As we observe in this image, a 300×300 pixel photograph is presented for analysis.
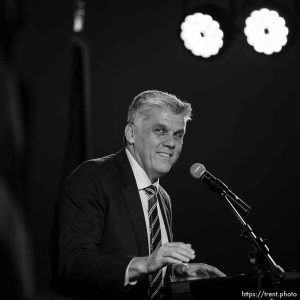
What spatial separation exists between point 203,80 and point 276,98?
2.43 ft

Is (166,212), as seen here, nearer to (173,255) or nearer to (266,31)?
(173,255)

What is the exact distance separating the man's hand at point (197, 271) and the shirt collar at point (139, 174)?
1.59ft

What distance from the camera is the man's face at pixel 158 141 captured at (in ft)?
8.45

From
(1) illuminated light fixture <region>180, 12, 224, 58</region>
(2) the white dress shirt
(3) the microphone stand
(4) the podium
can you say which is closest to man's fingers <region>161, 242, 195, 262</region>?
(4) the podium

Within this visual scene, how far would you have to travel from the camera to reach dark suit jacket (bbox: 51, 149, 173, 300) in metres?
1.95

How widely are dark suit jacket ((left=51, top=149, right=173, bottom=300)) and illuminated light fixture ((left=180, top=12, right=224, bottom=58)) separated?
1982 mm

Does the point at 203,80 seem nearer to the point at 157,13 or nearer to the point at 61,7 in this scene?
the point at 157,13

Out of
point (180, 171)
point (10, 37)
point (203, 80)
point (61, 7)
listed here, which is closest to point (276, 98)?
point (203, 80)

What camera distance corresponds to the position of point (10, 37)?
2.64 ft

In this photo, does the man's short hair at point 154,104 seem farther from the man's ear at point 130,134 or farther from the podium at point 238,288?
the podium at point 238,288

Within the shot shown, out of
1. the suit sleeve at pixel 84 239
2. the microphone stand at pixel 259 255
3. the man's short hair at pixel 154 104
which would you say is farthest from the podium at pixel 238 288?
the man's short hair at pixel 154 104

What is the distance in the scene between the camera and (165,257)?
1707 mm

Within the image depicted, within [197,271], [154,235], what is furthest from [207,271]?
[154,235]

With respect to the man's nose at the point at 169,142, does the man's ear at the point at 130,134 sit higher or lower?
higher
